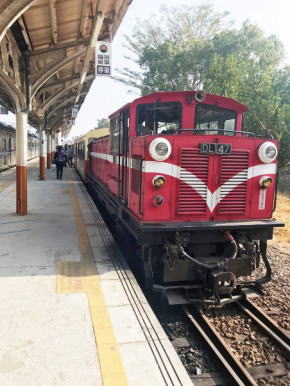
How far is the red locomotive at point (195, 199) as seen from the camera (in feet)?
15.6

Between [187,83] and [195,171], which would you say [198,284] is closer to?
[195,171]

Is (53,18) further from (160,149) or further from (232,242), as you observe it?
(232,242)

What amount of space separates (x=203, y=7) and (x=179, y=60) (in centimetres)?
860

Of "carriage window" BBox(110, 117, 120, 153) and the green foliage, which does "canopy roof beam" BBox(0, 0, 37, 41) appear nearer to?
"carriage window" BBox(110, 117, 120, 153)

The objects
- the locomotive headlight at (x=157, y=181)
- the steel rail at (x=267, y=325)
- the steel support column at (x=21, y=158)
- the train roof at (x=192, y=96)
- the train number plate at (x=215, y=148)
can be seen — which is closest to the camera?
the steel rail at (x=267, y=325)

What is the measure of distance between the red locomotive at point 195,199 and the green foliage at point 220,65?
1257 cm

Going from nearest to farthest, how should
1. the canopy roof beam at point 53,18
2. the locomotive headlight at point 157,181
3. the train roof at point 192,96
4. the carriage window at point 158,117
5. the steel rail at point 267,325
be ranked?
the steel rail at point 267,325
the locomotive headlight at point 157,181
the train roof at point 192,96
the carriage window at point 158,117
the canopy roof beam at point 53,18

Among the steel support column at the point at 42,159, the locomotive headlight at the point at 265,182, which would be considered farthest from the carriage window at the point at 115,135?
the steel support column at the point at 42,159

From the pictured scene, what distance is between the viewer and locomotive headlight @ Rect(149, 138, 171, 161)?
15.0ft

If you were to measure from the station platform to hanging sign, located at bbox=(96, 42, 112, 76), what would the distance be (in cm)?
487

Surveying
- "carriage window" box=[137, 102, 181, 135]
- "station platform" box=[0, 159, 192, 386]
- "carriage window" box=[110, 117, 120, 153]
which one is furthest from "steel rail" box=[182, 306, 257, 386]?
"carriage window" box=[110, 117, 120, 153]

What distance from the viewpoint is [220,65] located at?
19.5m

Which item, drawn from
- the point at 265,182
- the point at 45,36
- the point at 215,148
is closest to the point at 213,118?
the point at 215,148

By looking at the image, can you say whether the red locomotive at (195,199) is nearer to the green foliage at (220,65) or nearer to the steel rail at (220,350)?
the steel rail at (220,350)
